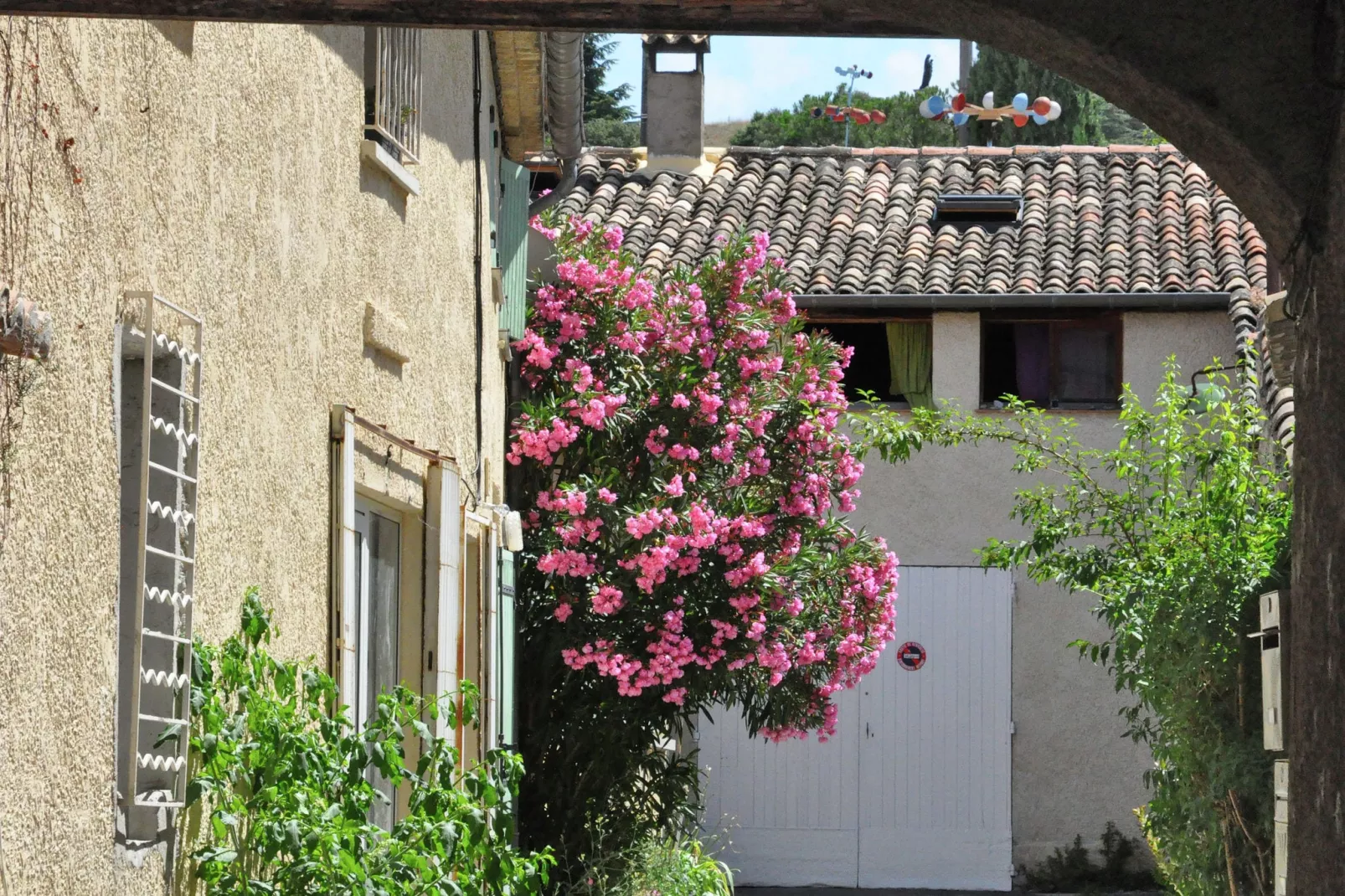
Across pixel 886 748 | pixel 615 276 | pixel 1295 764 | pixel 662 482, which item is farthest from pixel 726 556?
pixel 1295 764

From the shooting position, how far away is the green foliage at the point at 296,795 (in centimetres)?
440

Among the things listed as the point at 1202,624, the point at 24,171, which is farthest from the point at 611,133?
the point at 24,171

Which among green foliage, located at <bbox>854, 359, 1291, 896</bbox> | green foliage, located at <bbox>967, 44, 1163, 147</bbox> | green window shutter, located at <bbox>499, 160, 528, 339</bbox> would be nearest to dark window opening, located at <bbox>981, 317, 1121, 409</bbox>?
green foliage, located at <bbox>854, 359, 1291, 896</bbox>

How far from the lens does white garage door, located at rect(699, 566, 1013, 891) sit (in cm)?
1366

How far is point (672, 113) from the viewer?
56.5 ft


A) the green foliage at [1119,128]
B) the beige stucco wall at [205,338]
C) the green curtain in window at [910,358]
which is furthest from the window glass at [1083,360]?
the green foliage at [1119,128]

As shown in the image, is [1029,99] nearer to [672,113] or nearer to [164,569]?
[672,113]

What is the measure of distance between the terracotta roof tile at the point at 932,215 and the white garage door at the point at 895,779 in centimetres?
268

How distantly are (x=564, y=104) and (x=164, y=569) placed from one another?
255 inches

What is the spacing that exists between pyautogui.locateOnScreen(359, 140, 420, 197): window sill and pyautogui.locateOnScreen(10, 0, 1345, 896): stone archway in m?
4.55

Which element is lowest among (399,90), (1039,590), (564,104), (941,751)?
(941,751)

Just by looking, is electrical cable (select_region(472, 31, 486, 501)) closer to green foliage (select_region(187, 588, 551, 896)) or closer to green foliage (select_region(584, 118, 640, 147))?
green foliage (select_region(187, 588, 551, 896))

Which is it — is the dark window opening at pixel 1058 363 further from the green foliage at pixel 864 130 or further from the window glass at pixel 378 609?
the green foliage at pixel 864 130

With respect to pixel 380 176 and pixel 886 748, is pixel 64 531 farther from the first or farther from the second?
pixel 886 748
